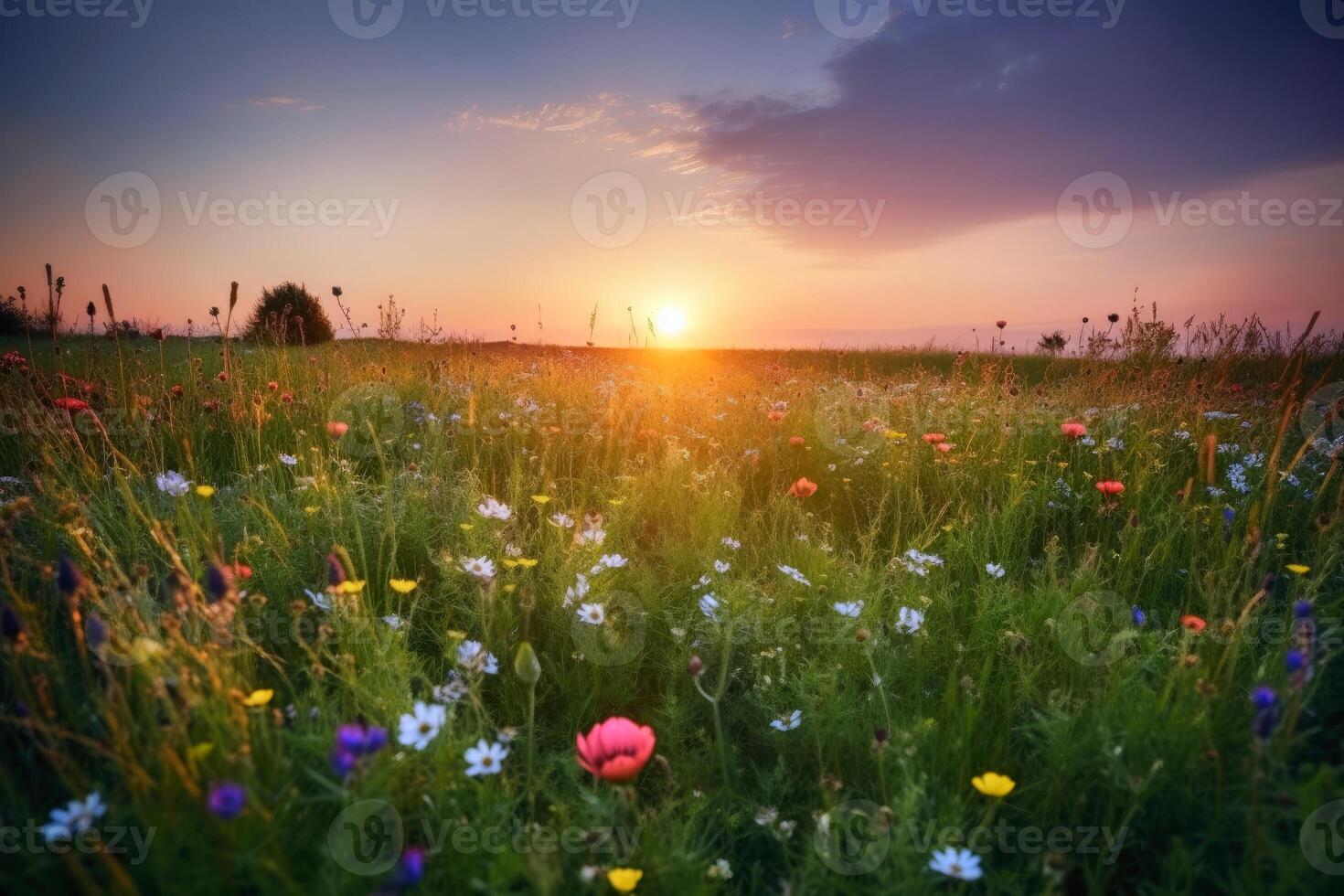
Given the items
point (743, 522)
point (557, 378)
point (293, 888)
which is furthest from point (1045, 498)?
point (557, 378)

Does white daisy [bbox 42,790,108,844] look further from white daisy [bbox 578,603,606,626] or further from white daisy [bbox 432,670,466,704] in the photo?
white daisy [bbox 578,603,606,626]

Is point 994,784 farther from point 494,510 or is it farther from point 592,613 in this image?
point 494,510

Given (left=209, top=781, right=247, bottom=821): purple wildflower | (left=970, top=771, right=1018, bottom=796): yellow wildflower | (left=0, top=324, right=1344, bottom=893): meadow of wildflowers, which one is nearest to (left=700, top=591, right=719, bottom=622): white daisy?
(left=0, top=324, right=1344, bottom=893): meadow of wildflowers

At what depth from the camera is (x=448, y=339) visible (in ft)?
29.5

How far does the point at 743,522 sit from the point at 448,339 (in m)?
6.65

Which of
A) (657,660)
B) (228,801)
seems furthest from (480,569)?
(228,801)

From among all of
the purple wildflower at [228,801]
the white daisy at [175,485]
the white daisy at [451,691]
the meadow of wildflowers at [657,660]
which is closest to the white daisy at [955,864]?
the meadow of wildflowers at [657,660]

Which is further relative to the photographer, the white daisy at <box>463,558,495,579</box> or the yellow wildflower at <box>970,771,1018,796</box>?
the white daisy at <box>463,558,495,579</box>

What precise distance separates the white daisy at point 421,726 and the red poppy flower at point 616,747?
1.17ft

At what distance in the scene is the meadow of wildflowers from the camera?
50.3 inches

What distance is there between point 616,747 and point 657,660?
116 centimetres

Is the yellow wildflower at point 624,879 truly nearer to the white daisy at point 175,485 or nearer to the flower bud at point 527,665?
the flower bud at point 527,665

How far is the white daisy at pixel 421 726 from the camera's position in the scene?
1443 millimetres

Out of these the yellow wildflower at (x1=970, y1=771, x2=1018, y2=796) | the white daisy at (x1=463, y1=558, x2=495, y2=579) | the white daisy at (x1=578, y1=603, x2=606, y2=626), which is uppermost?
the white daisy at (x1=463, y1=558, x2=495, y2=579)
